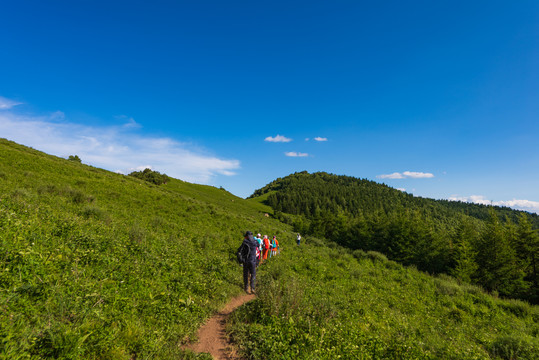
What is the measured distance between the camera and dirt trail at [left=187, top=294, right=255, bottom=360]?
5.01m

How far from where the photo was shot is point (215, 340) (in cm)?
551

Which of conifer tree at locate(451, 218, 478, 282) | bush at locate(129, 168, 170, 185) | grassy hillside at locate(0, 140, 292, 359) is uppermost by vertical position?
bush at locate(129, 168, 170, 185)

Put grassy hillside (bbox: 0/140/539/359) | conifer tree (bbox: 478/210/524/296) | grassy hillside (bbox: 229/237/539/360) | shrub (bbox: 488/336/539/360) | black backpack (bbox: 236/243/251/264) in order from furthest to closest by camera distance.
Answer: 1. conifer tree (bbox: 478/210/524/296)
2. black backpack (bbox: 236/243/251/264)
3. shrub (bbox: 488/336/539/360)
4. grassy hillside (bbox: 229/237/539/360)
5. grassy hillside (bbox: 0/140/539/359)

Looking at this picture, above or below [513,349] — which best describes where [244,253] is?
above

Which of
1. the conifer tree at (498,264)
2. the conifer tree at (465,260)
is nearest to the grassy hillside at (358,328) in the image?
the conifer tree at (465,260)

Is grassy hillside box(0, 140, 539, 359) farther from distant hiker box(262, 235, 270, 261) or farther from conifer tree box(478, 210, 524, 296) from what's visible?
conifer tree box(478, 210, 524, 296)

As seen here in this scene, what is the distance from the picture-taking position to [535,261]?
27250 millimetres

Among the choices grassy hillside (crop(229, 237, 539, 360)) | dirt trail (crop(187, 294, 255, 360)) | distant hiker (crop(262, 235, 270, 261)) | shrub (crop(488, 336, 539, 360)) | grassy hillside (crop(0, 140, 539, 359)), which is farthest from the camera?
distant hiker (crop(262, 235, 270, 261))

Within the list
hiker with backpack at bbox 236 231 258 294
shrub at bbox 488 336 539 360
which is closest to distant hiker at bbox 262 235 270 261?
hiker with backpack at bbox 236 231 258 294

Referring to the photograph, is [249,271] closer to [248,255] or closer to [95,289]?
[248,255]

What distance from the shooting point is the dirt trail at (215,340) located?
5.01 metres

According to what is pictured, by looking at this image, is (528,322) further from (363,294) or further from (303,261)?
(303,261)

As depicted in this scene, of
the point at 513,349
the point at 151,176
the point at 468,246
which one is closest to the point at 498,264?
the point at 468,246

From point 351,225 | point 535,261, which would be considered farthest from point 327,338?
point 351,225
